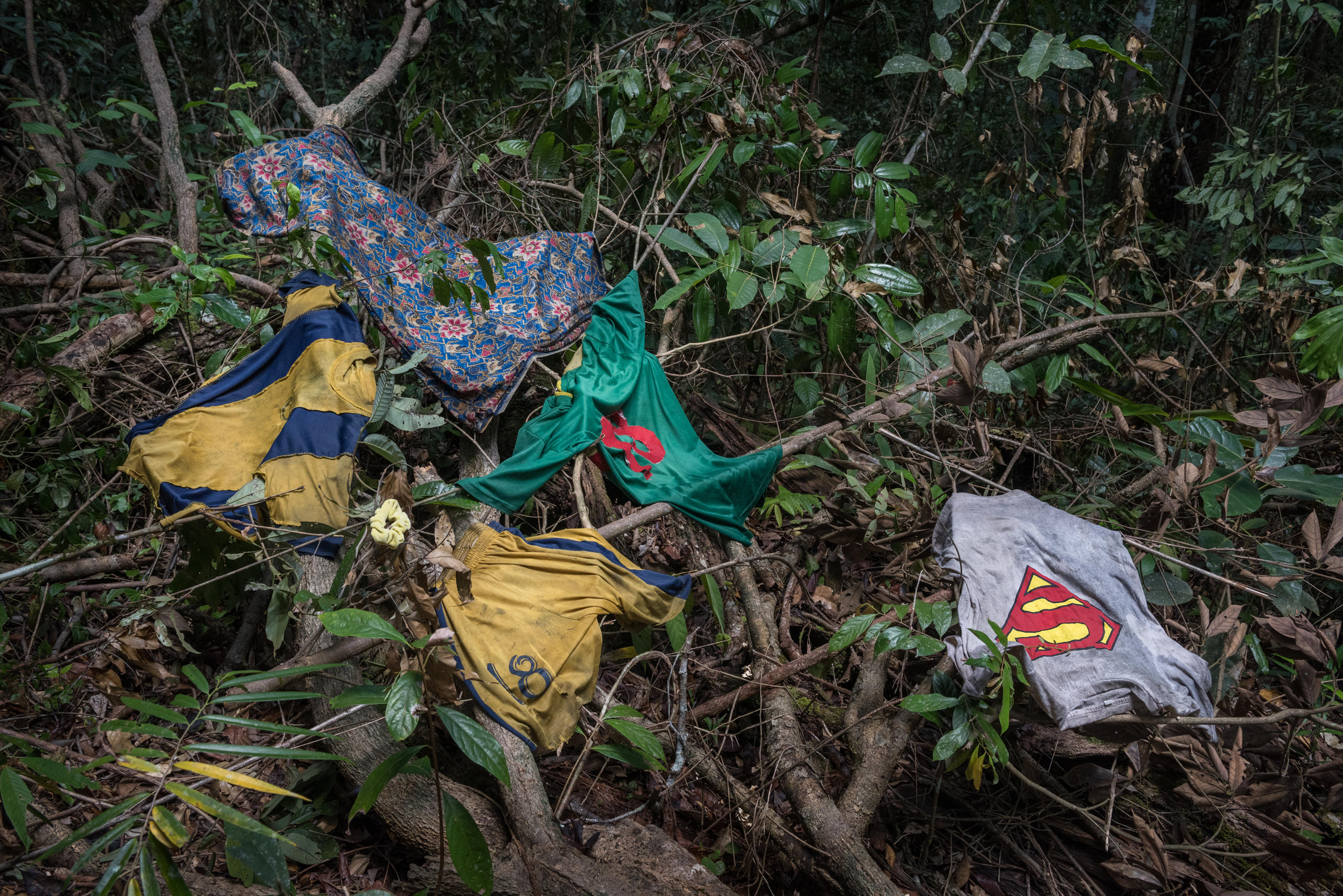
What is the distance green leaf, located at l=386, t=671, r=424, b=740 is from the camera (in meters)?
1.22

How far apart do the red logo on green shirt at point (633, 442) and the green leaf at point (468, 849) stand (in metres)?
1.28

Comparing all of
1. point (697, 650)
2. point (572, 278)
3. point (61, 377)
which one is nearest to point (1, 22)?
point (61, 377)

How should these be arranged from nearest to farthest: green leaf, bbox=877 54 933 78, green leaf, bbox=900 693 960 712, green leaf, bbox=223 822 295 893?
green leaf, bbox=223 822 295 893 → green leaf, bbox=900 693 960 712 → green leaf, bbox=877 54 933 78

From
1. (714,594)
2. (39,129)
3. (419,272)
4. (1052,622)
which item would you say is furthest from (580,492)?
(39,129)

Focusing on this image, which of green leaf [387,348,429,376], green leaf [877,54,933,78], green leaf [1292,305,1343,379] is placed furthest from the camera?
green leaf [877,54,933,78]

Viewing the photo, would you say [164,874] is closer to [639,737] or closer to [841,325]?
[639,737]

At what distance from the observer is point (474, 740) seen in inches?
49.8

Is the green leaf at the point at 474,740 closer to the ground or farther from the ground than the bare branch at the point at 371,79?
closer to the ground

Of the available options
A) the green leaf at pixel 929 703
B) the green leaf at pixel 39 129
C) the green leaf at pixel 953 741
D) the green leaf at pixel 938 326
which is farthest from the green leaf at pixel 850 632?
the green leaf at pixel 39 129

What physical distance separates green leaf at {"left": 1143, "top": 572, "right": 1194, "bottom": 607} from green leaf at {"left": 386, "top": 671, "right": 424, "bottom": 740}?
1.76 m

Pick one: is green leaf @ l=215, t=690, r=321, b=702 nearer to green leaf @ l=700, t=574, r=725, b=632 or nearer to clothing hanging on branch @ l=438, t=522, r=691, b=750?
clothing hanging on branch @ l=438, t=522, r=691, b=750

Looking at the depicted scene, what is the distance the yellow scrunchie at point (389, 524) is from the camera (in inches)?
52.1

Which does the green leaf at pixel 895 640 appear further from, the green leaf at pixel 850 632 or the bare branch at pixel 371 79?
the bare branch at pixel 371 79

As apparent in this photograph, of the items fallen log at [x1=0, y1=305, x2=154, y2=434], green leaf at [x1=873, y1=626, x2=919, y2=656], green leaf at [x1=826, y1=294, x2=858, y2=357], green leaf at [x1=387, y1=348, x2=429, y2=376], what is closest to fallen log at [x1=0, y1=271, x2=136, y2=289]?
fallen log at [x1=0, y1=305, x2=154, y2=434]
